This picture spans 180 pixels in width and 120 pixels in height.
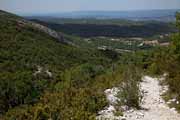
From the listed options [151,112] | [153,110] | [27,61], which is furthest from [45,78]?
[151,112]

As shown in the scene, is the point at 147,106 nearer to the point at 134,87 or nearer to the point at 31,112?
A: the point at 134,87

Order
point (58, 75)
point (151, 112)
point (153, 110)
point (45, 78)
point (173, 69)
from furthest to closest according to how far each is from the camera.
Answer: point (45, 78) → point (58, 75) → point (173, 69) → point (153, 110) → point (151, 112)

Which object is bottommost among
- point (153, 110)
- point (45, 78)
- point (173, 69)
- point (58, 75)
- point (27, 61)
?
point (45, 78)

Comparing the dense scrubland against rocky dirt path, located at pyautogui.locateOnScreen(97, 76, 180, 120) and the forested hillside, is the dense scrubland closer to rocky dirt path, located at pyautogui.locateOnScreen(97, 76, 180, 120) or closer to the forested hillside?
the forested hillside

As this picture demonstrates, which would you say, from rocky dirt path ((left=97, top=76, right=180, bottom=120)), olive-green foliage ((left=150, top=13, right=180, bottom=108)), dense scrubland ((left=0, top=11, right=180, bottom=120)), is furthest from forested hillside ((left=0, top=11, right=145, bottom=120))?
olive-green foliage ((left=150, top=13, right=180, bottom=108))

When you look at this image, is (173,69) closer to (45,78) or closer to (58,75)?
(58,75)

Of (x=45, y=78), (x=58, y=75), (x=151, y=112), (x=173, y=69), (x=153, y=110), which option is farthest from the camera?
(x=45, y=78)

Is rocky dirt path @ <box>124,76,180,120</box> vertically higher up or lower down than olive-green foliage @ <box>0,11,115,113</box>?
higher up

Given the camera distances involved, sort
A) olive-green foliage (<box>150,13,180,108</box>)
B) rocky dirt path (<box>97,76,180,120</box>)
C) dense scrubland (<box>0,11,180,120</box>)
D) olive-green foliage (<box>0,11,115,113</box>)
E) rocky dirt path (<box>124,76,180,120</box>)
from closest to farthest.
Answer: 1. rocky dirt path (<box>97,76,180,120</box>)
2. rocky dirt path (<box>124,76,180,120</box>)
3. dense scrubland (<box>0,11,180,120</box>)
4. olive-green foliage (<box>150,13,180,108</box>)
5. olive-green foliage (<box>0,11,115,113</box>)

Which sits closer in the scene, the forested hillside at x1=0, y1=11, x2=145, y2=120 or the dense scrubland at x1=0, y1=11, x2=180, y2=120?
the forested hillside at x1=0, y1=11, x2=145, y2=120

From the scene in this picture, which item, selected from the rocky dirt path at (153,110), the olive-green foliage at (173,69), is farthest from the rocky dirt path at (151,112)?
the olive-green foliage at (173,69)
